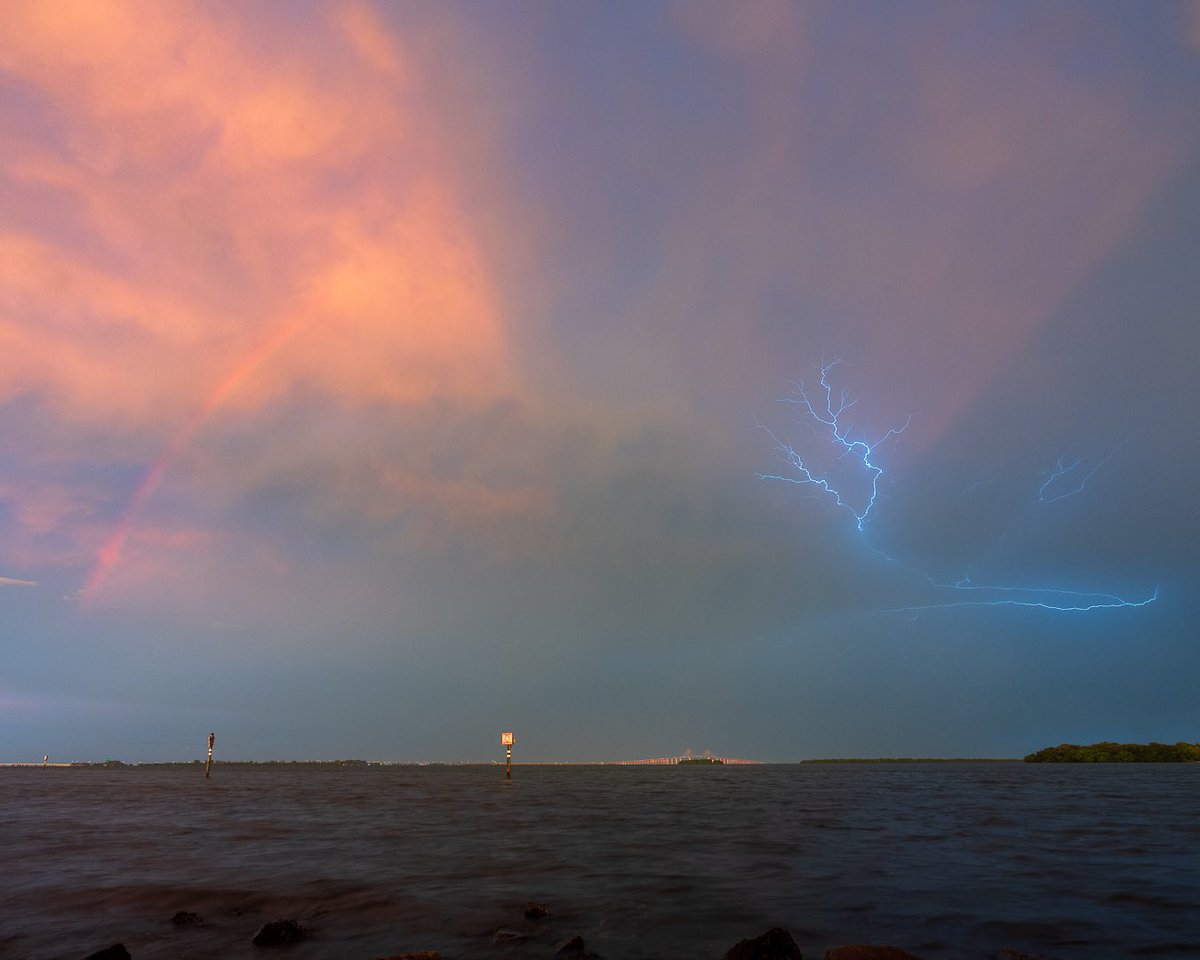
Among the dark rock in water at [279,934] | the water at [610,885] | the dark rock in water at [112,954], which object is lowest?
the water at [610,885]

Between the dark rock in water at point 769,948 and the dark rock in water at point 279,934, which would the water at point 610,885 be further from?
the dark rock in water at point 769,948

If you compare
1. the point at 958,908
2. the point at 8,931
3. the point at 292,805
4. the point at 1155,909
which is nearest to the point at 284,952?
the point at 8,931

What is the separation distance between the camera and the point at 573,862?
734 inches

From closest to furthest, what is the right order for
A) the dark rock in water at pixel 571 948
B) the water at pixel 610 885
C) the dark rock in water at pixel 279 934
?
1. the dark rock in water at pixel 571 948
2. the dark rock in water at pixel 279 934
3. the water at pixel 610 885

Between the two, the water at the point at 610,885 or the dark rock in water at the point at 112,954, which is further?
the water at the point at 610,885

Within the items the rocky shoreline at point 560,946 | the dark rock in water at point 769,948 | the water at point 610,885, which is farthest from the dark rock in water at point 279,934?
the dark rock in water at point 769,948

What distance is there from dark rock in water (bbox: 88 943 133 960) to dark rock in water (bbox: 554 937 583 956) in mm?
5763

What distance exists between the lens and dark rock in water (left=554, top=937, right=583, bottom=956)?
32.9 feet

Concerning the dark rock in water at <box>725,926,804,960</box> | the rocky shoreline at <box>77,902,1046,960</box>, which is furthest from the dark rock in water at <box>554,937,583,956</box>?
the dark rock in water at <box>725,926,804,960</box>

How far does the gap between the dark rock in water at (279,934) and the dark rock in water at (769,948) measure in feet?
22.6

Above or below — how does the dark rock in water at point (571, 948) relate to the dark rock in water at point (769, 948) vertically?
below

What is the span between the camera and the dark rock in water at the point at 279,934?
10.6 metres

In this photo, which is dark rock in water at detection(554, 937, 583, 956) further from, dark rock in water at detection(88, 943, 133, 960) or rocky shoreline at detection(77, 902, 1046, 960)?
dark rock in water at detection(88, 943, 133, 960)

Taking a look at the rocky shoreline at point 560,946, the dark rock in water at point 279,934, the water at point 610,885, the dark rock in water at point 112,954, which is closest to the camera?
the rocky shoreline at point 560,946
